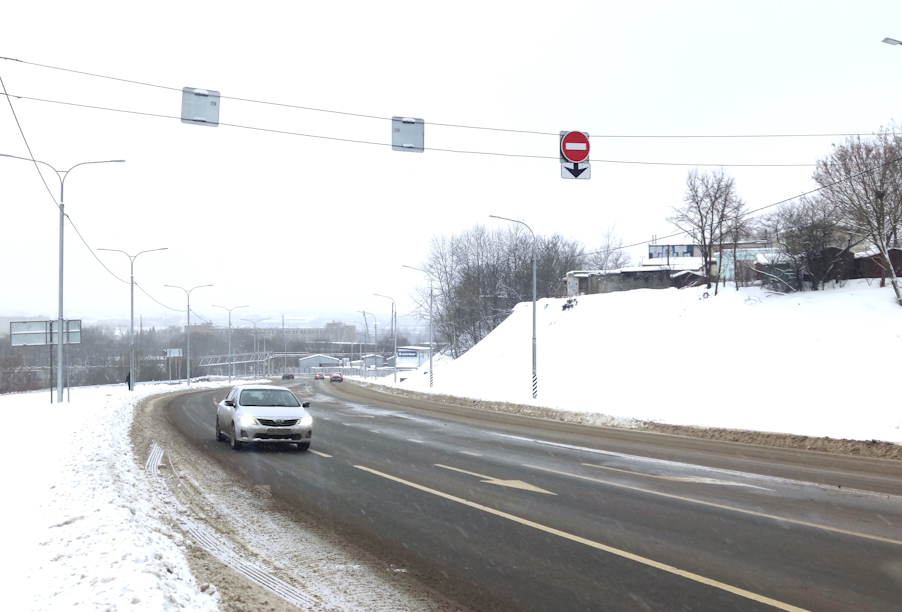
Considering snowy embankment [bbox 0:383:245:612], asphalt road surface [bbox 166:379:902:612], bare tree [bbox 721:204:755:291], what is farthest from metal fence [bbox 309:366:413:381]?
snowy embankment [bbox 0:383:245:612]

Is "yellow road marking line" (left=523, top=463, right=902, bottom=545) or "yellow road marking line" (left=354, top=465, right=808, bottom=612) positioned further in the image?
"yellow road marking line" (left=523, top=463, right=902, bottom=545)

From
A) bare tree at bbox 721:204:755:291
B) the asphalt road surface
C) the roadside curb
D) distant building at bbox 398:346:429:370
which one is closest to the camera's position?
the asphalt road surface

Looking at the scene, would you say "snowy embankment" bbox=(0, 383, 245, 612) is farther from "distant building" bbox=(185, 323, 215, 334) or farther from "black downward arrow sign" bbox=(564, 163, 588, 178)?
"distant building" bbox=(185, 323, 215, 334)

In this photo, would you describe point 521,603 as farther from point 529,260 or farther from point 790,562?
point 529,260

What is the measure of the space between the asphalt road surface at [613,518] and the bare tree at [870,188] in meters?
18.0

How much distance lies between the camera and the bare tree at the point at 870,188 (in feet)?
92.0

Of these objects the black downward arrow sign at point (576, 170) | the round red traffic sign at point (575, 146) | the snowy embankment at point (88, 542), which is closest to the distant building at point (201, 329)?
the round red traffic sign at point (575, 146)

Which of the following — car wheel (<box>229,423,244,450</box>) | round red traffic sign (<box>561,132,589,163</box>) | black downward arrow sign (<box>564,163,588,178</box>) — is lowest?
car wheel (<box>229,423,244,450</box>)

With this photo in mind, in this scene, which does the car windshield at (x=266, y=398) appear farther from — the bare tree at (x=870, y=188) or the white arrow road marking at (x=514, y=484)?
the bare tree at (x=870, y=188)

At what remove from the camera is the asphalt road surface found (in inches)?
223

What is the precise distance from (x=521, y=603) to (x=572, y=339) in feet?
133

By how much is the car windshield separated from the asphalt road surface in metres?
1.22

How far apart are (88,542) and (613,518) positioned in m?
5.89

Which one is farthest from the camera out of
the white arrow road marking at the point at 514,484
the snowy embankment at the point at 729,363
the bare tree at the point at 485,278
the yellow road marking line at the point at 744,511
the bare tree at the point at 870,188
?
the bare tree at the point at 485,278
